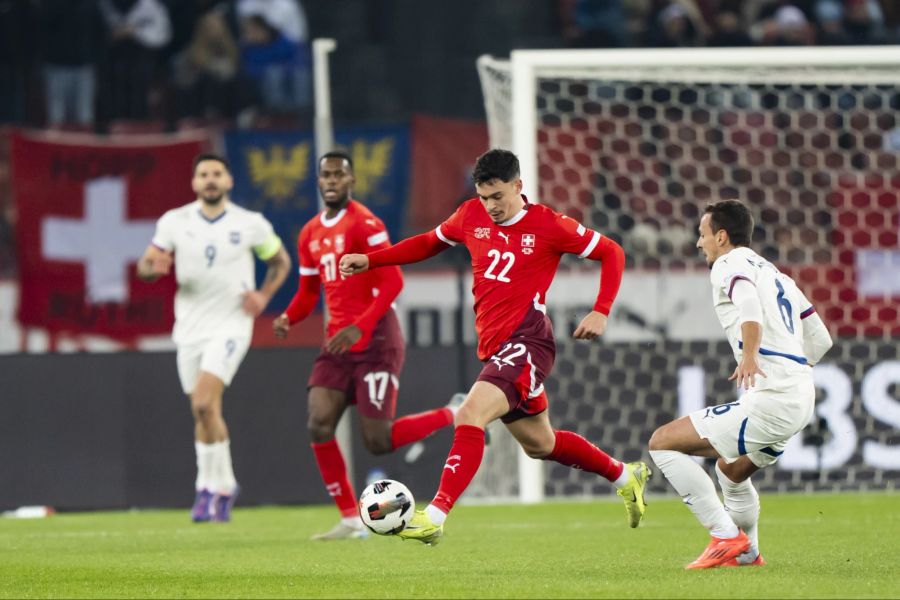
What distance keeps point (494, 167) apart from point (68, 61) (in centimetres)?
952

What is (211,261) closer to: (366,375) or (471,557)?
(366,375)

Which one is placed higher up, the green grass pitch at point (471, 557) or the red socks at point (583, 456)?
the red socks at point (583, 456)

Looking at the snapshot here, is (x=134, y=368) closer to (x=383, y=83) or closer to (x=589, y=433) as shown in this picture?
(x=589, y=433)

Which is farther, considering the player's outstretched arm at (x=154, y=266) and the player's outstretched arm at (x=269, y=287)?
the player's outstretched arm at (x=269, y=287)

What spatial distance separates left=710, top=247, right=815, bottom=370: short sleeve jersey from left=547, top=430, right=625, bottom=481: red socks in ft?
3.67

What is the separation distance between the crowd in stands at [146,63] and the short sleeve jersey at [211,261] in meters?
4.89

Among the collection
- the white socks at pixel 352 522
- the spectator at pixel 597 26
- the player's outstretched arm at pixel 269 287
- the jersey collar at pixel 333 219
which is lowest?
the white socks at pixel 352 522

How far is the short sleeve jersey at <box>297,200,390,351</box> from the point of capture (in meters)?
8.73

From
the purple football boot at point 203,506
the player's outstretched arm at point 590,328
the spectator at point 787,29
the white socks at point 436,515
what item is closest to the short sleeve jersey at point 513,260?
the player's outstretched arm at point 590,328

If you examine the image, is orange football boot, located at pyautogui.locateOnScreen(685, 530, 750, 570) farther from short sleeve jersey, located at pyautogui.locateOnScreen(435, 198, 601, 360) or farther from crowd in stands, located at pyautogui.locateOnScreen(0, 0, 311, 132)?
crowd in stands, located at pyautogui.locateOnScreen(0, 0, 311, 132)

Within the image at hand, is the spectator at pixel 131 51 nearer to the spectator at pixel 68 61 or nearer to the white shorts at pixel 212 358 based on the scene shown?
the spectator at pixel 68 61

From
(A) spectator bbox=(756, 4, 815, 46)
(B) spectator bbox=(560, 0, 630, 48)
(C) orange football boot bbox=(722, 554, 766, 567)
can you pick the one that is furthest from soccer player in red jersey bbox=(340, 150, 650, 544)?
(B) spectator bbox=(560, 0, 630, 48)

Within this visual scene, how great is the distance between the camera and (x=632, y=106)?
13344 millimetres

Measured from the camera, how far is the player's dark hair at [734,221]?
6664mm
